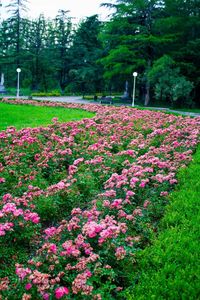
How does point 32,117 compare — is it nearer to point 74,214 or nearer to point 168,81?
point 74,214

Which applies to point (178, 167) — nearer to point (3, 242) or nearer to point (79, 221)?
Answer: point (79, 221)

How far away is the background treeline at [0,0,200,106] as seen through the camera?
3073 cm

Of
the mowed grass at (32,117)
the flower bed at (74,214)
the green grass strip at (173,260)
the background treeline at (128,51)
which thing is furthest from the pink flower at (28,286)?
the background treeline at (128,51)

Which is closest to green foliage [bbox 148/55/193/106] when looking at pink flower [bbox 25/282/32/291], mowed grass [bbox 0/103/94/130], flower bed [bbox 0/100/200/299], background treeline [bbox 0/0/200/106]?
background treeline [bbox 0/0/200/106]

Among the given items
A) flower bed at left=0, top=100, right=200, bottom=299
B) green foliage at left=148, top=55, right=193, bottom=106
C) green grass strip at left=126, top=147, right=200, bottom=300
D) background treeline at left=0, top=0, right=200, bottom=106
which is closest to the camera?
green grass strip at left=126, top=147, right=200, bottom=300

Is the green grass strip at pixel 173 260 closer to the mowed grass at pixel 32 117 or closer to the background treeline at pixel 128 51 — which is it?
the mowed grass at pixel 32 117

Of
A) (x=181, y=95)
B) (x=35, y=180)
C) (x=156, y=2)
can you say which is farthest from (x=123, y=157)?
(x=156, y=2)

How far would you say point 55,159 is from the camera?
7340 mm

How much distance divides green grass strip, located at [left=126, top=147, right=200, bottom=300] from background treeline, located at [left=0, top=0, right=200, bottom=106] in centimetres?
2433

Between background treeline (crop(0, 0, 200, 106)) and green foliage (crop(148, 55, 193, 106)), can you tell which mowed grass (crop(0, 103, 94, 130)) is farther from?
background treeline (crop(0, 0, 200, 106))

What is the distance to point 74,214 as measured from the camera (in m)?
4.56

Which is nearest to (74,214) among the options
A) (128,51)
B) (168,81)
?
(168,81)

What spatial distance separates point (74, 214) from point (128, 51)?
28.1 metres

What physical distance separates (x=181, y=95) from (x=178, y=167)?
74.6 ft
